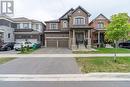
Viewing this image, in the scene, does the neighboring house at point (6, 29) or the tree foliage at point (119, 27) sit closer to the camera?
the tree foliage at point (119, 27)

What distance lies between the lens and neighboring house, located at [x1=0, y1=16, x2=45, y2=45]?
5372cm

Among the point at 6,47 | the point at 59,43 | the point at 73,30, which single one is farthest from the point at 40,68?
the point at 59,43

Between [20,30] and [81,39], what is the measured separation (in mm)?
18303

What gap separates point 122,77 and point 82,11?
35334 mm

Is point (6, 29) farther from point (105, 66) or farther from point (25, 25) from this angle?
point (105, 66)

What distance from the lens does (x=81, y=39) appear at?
160 feet

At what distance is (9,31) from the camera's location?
184 feet

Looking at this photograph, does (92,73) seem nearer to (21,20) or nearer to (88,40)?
(88,40)

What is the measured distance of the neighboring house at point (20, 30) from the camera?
53.7 meters

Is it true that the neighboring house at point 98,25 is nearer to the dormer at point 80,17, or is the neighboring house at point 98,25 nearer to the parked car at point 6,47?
the dormer at point 80,17

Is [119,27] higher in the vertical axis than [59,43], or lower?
higher

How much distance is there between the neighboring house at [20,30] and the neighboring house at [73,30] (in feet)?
12.4

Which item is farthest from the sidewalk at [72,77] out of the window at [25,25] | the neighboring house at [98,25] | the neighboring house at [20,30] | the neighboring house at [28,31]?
the window at [25,25]
